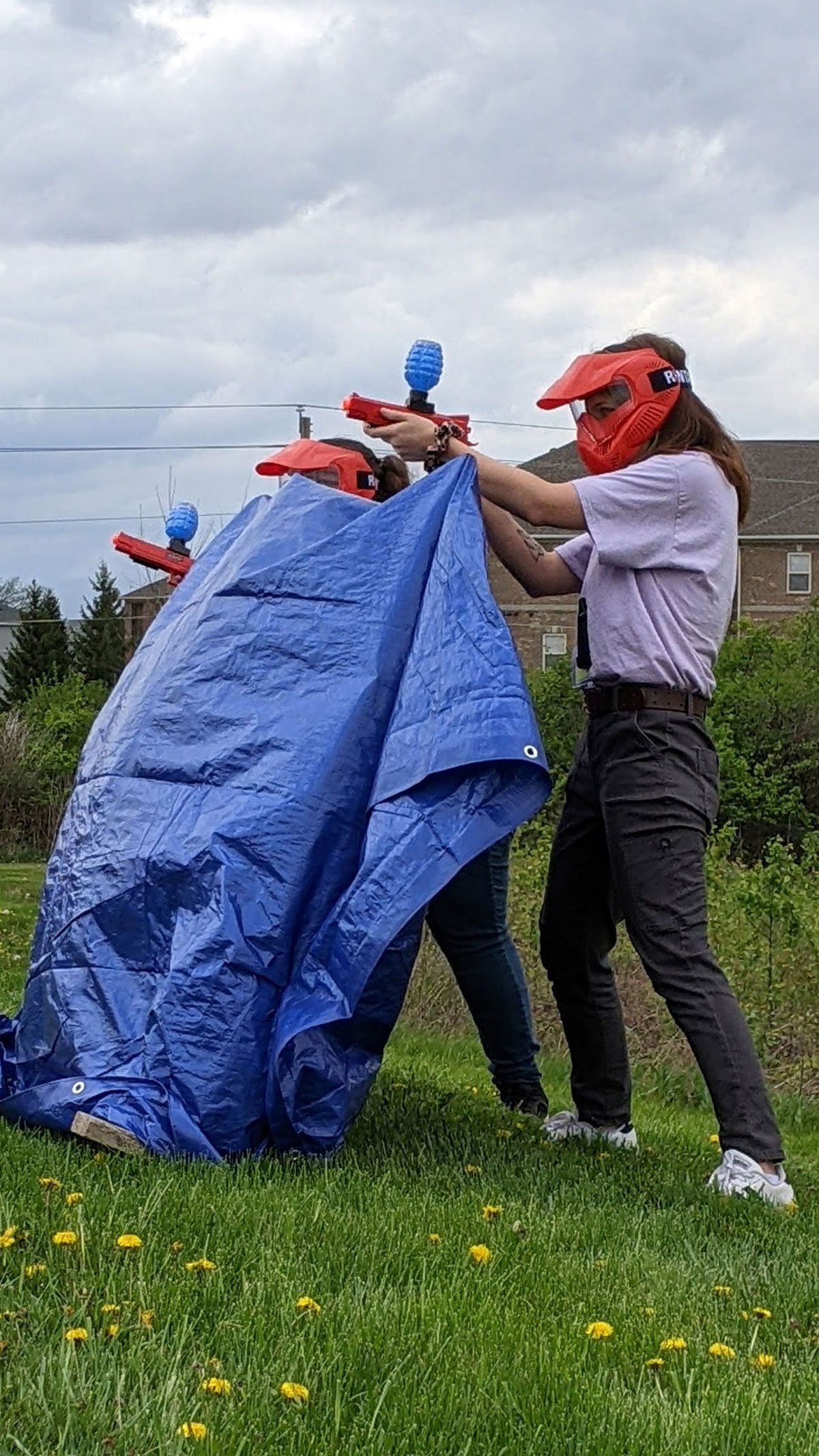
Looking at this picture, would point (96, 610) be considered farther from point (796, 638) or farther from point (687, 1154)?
point (687, 1154)

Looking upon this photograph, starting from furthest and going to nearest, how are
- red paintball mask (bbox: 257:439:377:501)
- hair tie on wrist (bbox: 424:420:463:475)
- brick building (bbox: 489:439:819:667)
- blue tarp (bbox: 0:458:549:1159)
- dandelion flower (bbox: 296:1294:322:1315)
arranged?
1. brick building (bbox: 489:439:819:667)
2. red paintball mask (bbox: 257:439:377:501)
3. hair tie on wrist (bbox: 424:420:463:475)
4. blue tarp (bbox: 0:458:549:1159)
5. dandelion flower (bbox: 296:1294:322:1315)

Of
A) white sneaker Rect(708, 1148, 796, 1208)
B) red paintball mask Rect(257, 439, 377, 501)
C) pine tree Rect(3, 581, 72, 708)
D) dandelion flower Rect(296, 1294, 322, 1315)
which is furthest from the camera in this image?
pine tree Rect(3, 581, 72, 708)

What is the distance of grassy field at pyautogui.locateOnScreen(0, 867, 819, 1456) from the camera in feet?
7.21

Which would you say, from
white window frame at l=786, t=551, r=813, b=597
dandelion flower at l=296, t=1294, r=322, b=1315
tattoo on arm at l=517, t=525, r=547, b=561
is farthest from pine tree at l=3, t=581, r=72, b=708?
dandelion flower at l=296, t=1294, r=322, b=1315

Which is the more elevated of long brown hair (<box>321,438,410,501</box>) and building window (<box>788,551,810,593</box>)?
building window (<box>788,551,810,593</box>)

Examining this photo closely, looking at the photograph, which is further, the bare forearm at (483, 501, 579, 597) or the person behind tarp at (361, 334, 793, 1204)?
the bare forearm at (483, 501, 579, 597)

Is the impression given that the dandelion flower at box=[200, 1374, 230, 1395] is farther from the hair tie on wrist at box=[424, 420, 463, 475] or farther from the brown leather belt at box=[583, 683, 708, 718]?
the hair tie on wrist at box=[424, 420, 463, 475]

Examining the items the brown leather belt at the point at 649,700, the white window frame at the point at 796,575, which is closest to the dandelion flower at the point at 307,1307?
the brown leather belt at the point at 649,700

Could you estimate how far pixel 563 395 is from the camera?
4195 millimetres

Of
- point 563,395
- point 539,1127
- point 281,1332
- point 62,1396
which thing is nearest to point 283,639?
point 563,395

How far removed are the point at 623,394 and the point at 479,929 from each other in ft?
5.03

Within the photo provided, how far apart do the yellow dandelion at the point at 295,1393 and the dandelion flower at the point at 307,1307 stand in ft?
1.07

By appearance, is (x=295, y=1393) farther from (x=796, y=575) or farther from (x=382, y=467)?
(x=796, y=575)

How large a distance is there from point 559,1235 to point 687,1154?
140 cm
